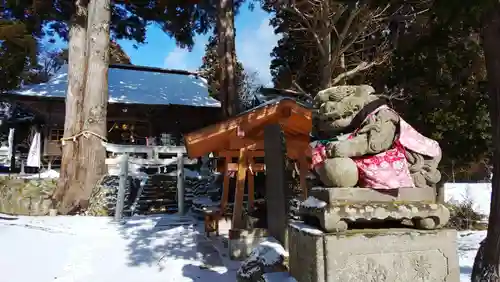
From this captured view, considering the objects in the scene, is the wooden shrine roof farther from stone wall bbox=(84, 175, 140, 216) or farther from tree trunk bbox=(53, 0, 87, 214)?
tree trunk bbox=(53, 0, 87, 214)

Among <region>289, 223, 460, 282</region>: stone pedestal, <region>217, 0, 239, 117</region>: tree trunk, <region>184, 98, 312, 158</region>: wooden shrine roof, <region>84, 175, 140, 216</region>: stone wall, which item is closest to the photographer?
<region>289, 223, 460, 282</region>: stone pedestal

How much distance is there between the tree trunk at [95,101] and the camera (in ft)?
31.9

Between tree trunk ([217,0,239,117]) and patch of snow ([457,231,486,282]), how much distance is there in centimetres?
604

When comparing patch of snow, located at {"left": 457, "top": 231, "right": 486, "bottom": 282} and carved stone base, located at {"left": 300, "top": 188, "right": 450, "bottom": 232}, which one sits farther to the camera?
patch of snow, located at {"left": 457, "top": 231, "right": 486, "bottom": 282}

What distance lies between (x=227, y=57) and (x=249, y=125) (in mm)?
4046

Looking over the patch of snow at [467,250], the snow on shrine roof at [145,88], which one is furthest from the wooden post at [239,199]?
the snow on shrine roof at [145,88]

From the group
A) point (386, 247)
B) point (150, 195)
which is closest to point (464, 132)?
point (386, 247)

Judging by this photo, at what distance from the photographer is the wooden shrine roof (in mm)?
6781

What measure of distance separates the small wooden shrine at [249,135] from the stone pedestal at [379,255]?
4.07 m

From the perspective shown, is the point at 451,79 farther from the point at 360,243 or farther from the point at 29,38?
the point at 29,38

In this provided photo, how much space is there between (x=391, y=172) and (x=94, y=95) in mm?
9012

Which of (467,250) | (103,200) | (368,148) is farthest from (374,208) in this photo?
(103,200)

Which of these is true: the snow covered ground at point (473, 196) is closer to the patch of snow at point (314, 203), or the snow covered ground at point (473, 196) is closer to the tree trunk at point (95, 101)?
the patch of snow at point (314, 203)

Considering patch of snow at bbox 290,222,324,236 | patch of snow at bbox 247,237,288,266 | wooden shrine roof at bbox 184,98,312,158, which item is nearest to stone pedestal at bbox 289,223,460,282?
patch of snow at bbox 290,222,324,236
